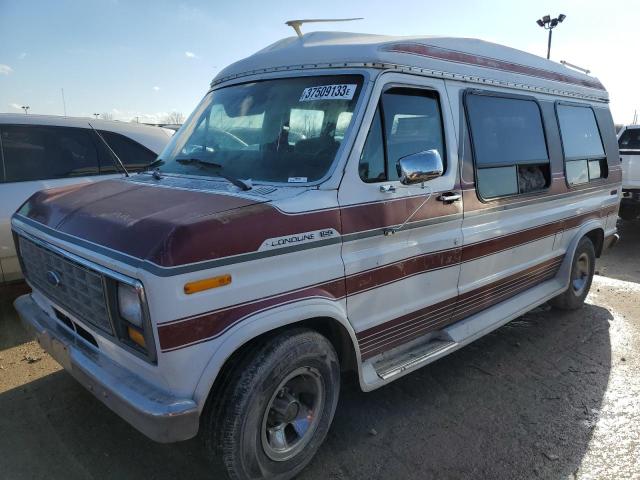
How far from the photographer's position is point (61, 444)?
10.00ft

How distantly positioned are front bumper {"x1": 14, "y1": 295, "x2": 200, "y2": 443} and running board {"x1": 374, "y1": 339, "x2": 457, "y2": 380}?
4.29 feet

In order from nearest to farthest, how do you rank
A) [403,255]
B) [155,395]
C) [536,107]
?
[155,395]
[403,255]
[536,107]

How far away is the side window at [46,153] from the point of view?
194 inches

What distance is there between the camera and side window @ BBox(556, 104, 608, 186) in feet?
16.3

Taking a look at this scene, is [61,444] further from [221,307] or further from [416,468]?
[416,468]

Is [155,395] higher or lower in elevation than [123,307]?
lower

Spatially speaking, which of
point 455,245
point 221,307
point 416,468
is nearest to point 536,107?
point 455,245

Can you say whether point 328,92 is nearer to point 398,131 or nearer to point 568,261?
point 398,131

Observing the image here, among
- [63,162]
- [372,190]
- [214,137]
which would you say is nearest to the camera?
[372,190]

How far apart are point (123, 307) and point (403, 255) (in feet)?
5.50

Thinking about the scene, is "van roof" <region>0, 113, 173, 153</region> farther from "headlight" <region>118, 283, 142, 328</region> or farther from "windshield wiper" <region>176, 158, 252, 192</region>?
"headlight" <region>118, 283, 142, 328</region>

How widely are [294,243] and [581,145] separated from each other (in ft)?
13.7

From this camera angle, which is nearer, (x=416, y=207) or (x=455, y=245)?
(x=416, y=207)

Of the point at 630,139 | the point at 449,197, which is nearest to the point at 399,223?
the point at 449,197
